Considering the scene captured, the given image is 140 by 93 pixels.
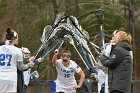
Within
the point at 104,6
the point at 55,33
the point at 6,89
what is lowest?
the point at 6,89

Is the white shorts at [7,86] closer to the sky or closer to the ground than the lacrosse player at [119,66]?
closer to the ground

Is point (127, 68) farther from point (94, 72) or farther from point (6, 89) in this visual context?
point (94, 72)

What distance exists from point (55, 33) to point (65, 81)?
4.55 ft

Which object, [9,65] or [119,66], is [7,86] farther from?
[119,66]

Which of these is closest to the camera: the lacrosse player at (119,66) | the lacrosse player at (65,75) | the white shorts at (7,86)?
the white shorts at (7,86)

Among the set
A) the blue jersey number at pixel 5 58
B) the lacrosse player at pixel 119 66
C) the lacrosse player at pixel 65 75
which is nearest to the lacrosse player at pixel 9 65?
the blue jersey number at pixel 5 58

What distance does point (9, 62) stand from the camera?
29.3 feet

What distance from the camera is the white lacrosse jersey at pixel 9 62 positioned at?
29.3 ft

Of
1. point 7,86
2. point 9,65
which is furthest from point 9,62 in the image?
point 7,86

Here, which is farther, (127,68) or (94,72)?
(94,72)

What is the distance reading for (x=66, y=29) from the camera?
12477 millimetres

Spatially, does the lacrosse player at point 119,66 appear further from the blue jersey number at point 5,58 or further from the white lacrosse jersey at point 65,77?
the white lacrosse jersey at point 65,77

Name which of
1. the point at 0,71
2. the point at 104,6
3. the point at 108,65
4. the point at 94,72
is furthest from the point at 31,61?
the point at 104,6

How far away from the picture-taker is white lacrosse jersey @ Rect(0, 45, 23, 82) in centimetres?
892
